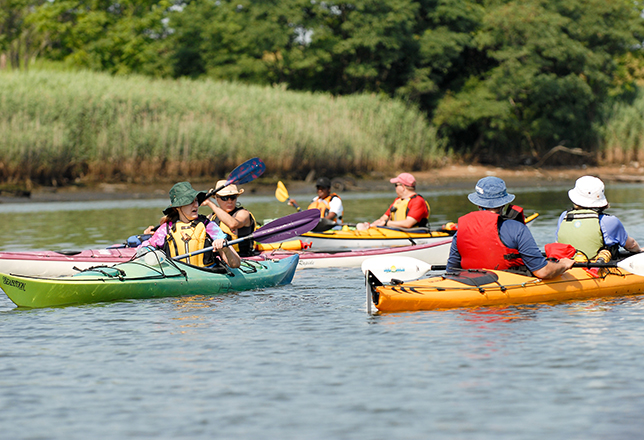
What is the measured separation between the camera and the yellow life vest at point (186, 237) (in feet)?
28.5

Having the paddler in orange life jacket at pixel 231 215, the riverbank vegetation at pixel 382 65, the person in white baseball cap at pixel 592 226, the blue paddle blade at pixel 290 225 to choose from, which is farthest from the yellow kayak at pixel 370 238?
the riverbank vegetation at pixel 382 65

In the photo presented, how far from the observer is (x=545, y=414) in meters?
4.87

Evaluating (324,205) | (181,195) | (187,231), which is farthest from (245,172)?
(324,205)

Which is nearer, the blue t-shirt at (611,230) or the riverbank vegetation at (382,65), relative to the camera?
the blue t-shirt at (611,230)

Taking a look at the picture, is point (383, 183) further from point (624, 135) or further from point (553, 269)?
point (553, 269)

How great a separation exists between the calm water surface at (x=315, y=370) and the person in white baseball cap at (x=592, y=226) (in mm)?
573

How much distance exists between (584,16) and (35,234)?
1224 inches

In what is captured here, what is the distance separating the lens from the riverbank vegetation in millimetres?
32969

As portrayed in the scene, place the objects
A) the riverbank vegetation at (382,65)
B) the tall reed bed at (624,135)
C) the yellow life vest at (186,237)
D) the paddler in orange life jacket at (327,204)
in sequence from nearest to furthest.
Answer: the yellow life vest at (186,237) → the paddler in orange life jacket at (327,204) → the riverbank vegetation at (382,65) → the tall reed bed at (624,135)

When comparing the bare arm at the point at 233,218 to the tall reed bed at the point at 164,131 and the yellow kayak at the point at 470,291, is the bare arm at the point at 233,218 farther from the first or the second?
the tall reed bed at the point at 164,131

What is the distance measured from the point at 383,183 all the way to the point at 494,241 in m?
24.7

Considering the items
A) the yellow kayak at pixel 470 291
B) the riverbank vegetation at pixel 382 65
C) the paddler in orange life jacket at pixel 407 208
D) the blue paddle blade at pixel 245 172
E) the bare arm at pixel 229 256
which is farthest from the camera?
the riverbank vegetation at pixel 382 65

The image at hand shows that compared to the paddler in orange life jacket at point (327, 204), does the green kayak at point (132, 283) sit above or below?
below

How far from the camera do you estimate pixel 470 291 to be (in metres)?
7.73
